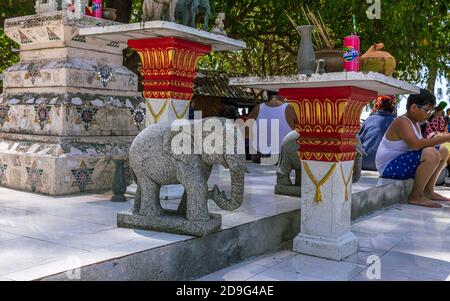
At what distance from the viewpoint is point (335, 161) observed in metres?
3.40

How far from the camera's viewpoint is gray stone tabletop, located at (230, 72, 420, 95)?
305 centimetres

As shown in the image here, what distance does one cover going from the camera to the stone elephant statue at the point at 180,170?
9.87 ft

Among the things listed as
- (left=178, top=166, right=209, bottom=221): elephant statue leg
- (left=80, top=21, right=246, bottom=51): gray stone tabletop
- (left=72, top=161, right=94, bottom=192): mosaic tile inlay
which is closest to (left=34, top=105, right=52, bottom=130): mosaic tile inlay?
(left=72, top=161, right=94, bottom=192): mosaic tile inlay

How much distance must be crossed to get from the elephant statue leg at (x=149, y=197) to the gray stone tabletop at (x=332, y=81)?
940mm

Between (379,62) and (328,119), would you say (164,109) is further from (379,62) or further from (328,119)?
(379,62)

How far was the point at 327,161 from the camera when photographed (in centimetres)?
343

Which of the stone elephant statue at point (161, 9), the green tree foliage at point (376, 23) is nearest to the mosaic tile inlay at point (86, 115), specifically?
the stone elephant statue at point (161, 9)

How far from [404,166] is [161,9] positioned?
353 centimetres

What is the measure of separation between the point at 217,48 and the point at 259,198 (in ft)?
5.04

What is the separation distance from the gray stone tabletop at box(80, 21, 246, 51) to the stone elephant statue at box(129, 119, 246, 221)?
1023 millimetres

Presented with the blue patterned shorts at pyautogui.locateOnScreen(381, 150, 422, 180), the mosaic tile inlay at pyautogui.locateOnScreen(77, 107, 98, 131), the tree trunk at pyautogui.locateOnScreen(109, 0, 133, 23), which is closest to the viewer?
the mosaic tile inlay at pyautogui.locateOnScreen(77, 107, 98, 131)

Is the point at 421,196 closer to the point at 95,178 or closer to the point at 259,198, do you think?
the point at 259,198

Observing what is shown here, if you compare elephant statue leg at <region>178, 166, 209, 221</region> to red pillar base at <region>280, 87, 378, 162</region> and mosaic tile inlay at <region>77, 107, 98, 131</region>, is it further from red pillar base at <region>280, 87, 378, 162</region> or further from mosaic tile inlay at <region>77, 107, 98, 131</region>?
mosaic tile inlay at <region>77, 107, 98, 131</region>

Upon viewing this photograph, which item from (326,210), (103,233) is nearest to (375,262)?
(326,210)
